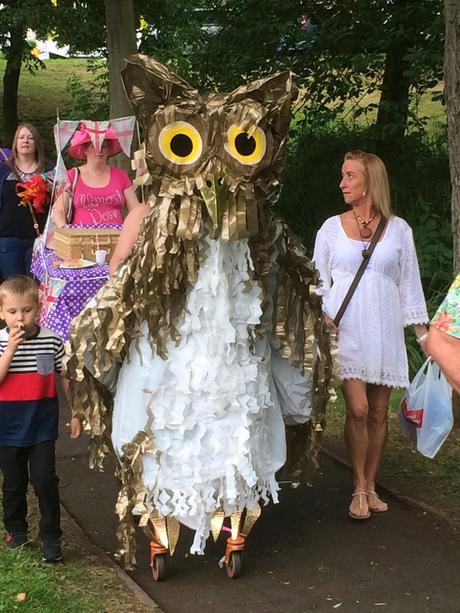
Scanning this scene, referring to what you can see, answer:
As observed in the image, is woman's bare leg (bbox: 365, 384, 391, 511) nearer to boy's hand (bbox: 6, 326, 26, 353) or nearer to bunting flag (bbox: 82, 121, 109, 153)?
boy's hand (bbox: 6, 326, 26, 353)

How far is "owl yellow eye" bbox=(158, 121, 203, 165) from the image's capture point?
3.49 metres

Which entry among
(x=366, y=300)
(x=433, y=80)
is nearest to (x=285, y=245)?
(x=366, y=300)

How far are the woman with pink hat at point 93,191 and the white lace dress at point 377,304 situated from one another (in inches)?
74.4

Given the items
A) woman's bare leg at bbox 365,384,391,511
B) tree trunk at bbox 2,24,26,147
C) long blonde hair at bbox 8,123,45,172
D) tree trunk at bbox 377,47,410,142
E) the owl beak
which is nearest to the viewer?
the owl beak

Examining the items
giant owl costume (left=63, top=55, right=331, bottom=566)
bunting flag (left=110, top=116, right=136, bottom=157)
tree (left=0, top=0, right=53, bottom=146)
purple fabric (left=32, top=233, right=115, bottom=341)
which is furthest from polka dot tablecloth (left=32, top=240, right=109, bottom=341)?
tree (left=0, top=0, right=53, bottom=146)

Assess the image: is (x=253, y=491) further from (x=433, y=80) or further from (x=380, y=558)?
(x=433, y=80)

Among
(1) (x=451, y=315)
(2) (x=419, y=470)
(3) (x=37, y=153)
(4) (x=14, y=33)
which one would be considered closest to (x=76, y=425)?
(1) (x=451, y=315)

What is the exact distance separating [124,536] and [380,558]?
1171 mm

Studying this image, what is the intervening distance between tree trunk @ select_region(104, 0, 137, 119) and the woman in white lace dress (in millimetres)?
4564

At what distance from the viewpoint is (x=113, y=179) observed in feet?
19.9

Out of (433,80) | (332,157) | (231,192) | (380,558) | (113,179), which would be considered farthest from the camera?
(332,157)

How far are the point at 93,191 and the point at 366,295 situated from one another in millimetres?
2234

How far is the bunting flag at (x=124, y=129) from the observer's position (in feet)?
20.3

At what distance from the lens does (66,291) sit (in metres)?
5.76
